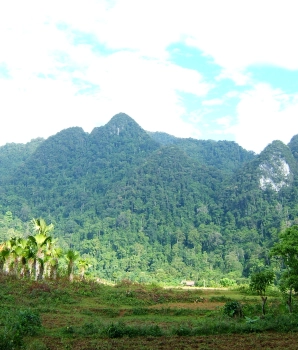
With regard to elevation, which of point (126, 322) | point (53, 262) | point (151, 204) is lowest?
point (126, 322)

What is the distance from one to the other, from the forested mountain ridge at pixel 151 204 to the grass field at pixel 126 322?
30.3 meters

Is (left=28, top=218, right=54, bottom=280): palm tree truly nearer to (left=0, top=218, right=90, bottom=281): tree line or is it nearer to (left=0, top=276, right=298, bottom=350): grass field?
(left=0, top=218, right=90, bottom=281): tree line

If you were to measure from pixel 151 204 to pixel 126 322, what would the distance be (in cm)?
8502

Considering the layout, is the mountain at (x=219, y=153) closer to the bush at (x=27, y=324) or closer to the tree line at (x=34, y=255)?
the tree line at (x=34, y=255)

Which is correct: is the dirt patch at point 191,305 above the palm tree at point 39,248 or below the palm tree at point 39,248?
below

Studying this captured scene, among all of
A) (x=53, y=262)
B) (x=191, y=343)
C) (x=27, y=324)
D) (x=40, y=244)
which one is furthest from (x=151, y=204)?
(x=191, y=343)

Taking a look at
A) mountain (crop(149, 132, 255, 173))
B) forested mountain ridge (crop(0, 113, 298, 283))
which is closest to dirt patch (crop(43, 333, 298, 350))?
forested mountain ridge (crop(0, 113, 298, 283))

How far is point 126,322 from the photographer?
66.0 ft

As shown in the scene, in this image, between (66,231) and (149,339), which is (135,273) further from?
(149,339)

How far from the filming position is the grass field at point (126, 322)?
13804 mm

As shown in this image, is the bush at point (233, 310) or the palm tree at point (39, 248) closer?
the bush at point (233, 310)

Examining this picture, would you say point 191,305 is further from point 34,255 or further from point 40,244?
point 34,255

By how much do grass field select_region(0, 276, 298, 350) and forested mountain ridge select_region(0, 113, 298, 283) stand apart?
30259 mm

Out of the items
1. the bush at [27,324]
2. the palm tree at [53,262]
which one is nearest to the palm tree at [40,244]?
the palm tree at [53,262]
